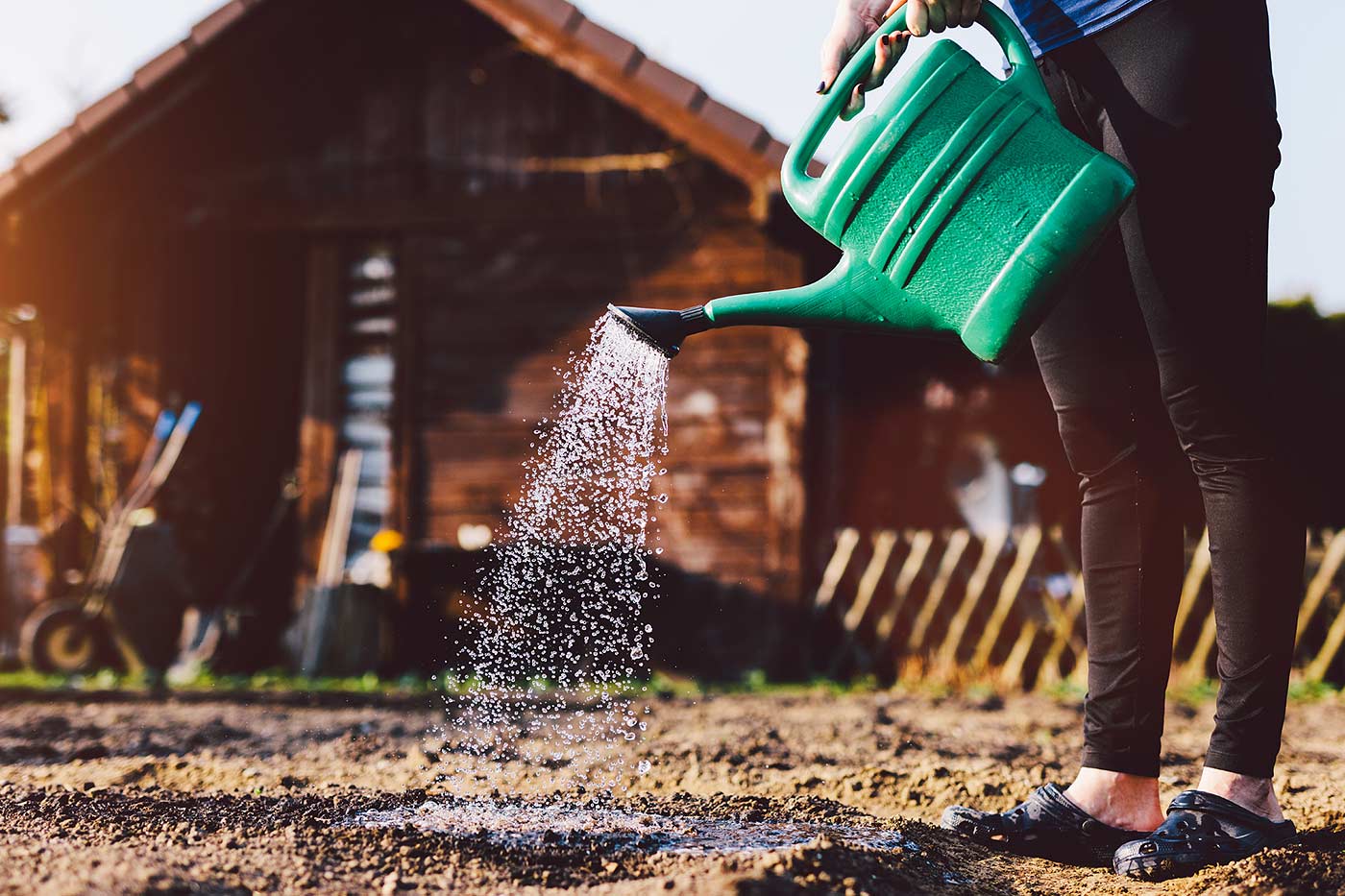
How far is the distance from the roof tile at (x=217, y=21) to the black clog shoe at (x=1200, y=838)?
20.3ft

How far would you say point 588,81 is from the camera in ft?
19.7

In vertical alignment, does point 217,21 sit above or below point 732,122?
above

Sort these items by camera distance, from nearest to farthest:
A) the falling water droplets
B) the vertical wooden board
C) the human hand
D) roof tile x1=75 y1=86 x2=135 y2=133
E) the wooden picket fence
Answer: the human hand < the falling water droplets < the wooden picket fence < roof tile x1=75 y1=86 x2=135 y2=133 < the vertical wooden board

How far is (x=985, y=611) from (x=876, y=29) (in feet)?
15.3

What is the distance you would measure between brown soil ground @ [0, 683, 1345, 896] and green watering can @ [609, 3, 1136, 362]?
2.41 feet

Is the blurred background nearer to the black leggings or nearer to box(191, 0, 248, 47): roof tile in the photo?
box(191, 0, 248, 47): roof tile

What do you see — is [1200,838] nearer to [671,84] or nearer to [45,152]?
[671,84]

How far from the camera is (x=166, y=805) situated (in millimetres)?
2033

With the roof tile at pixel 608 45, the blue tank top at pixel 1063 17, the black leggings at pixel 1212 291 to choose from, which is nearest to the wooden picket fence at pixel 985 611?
the roof tile at pixel 608 45

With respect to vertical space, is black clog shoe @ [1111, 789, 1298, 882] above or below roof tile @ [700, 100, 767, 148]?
below

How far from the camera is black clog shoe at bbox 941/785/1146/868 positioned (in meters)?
1.79

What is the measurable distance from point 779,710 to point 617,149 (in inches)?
132

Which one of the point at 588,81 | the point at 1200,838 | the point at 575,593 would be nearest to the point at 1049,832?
the point at 1200,838

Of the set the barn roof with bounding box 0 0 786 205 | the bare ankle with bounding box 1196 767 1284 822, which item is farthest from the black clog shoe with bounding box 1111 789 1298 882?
the barn roof with bounding box 0 0 786 205
